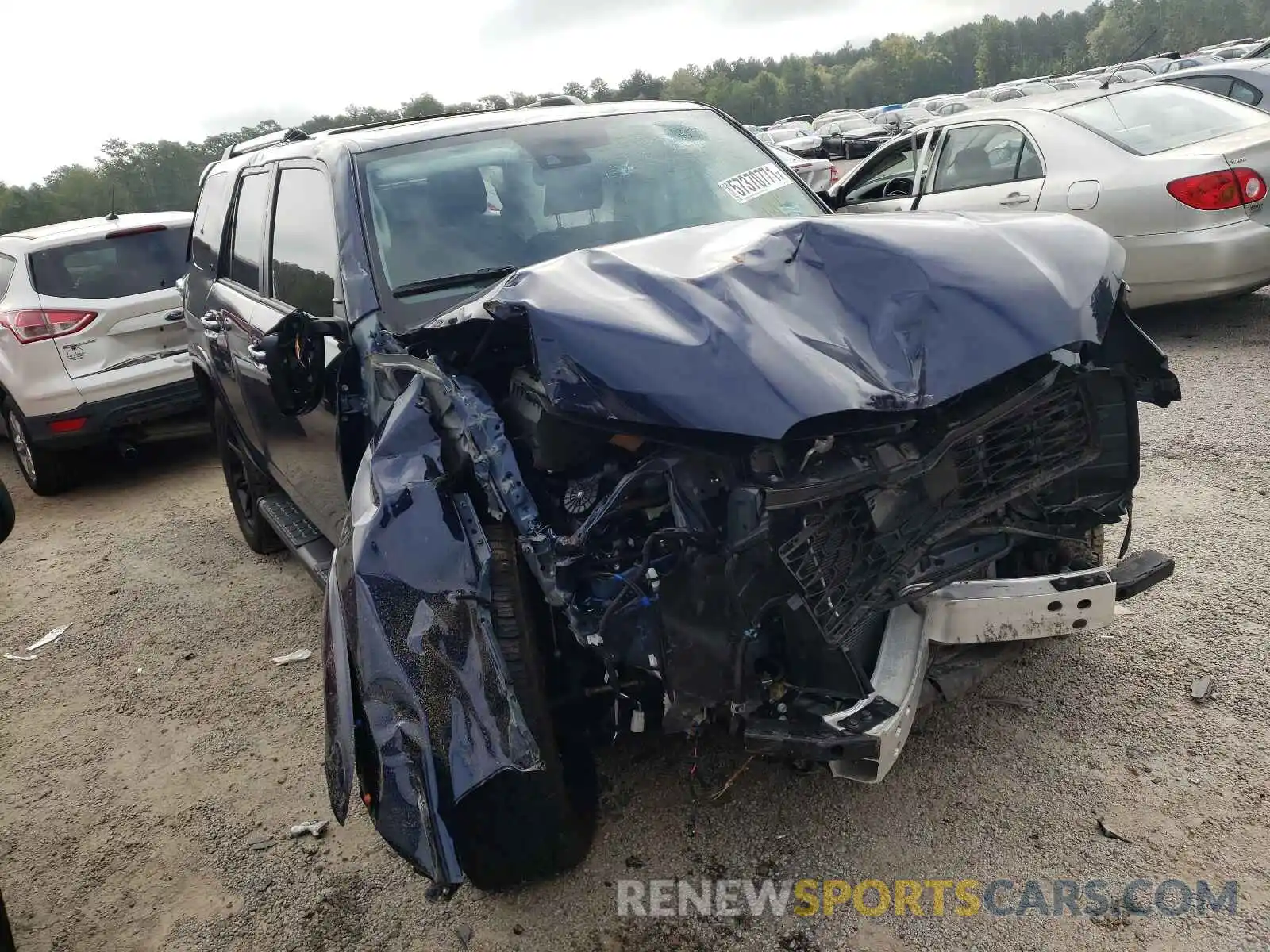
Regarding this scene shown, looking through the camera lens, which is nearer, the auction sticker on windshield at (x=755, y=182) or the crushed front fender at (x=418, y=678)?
the crushed front fender at (x=418, y=678)

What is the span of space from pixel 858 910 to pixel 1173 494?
2701 millimetres

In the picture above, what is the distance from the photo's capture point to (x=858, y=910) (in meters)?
2.27

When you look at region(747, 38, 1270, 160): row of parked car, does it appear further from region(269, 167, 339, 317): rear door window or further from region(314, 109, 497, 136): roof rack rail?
region(269, 167, 339, 317): rear door window

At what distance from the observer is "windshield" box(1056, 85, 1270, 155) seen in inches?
235

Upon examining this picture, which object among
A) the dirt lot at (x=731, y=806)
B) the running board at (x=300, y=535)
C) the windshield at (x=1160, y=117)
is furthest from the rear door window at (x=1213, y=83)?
the running board at (x=300, y=535)

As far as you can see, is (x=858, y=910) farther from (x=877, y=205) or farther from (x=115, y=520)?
(x=877, y=205)

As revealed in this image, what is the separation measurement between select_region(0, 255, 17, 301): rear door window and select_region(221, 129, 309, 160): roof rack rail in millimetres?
2538

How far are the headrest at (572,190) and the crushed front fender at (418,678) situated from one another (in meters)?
1.35

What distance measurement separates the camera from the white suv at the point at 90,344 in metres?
6.27

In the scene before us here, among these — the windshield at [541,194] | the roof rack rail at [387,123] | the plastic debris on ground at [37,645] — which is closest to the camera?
the windshield at [541,194]

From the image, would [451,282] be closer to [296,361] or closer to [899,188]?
[296,361]

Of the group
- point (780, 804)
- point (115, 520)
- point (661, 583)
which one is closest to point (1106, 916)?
point (780, 804)

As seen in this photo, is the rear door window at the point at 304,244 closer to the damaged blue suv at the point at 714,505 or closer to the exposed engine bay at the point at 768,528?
the damaged blue suv at the point at 714,505

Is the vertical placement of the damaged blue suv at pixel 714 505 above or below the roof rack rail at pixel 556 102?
below
